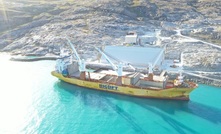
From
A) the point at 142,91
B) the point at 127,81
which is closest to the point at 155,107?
the point at 142,91

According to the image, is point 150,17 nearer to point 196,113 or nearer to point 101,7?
point 101,7

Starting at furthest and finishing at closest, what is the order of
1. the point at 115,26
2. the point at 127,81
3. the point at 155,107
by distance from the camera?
the point at 115,26 → the point at 127,81 → the point at 155,107

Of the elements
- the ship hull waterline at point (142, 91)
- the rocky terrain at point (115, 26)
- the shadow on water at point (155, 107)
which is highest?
the rocky terrain at point (115, 26)

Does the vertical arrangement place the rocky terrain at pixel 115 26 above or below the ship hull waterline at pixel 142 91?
above

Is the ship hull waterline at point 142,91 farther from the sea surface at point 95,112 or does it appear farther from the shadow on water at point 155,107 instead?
the sea surface at point 95,112

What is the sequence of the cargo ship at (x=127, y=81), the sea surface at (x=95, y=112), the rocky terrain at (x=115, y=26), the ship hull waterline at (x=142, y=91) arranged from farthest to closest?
1. the rocky terrain at (x=115, y=26)
2. the cargo ship at (x=127, y=81)
3. the ship hull waterline at (x=142, y=91)
4. the sea surface at (x=95, y=112)

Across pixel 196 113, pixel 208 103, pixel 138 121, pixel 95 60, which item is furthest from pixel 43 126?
pixel 95 60

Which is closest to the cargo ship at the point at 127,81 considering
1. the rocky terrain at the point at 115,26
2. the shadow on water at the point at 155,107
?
the shadow on water at the point at 155,107

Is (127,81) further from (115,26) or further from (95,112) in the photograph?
(115,26)
